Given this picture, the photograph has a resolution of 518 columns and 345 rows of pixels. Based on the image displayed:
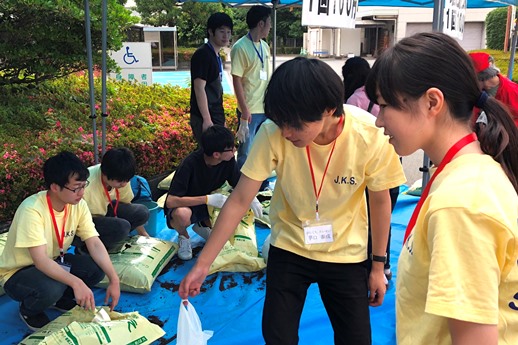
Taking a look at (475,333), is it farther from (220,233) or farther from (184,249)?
(184,249)

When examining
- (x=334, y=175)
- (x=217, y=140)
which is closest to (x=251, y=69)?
(x=217, y=140)

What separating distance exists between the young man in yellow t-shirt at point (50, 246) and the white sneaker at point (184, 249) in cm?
86

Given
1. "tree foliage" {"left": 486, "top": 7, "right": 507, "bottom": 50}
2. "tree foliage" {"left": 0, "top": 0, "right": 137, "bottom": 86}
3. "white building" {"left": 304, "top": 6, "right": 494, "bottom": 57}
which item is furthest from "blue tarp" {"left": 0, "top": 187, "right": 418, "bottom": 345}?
"white building" {"left": 304, "top": 6, "right": 494, "bottom": 57}

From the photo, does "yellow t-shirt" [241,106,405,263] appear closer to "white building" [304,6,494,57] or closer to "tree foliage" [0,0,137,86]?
"tree foliage" [0,0,137,86]

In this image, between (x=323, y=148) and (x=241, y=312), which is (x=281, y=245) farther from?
(x=241, y=312)

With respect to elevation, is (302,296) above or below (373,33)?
below

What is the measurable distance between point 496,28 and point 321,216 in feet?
72.0

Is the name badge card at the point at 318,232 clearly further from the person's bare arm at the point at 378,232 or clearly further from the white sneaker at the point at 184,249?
the white sneaker at the point at 184,249

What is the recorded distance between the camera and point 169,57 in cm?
1889

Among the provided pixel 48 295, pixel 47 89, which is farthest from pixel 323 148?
pixel 47 89

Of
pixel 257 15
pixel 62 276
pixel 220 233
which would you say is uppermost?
pixel 257 15

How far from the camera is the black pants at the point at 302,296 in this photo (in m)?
1.63

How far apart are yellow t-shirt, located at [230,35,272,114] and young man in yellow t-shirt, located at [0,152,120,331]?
217 centimetres

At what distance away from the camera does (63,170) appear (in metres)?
2.26
